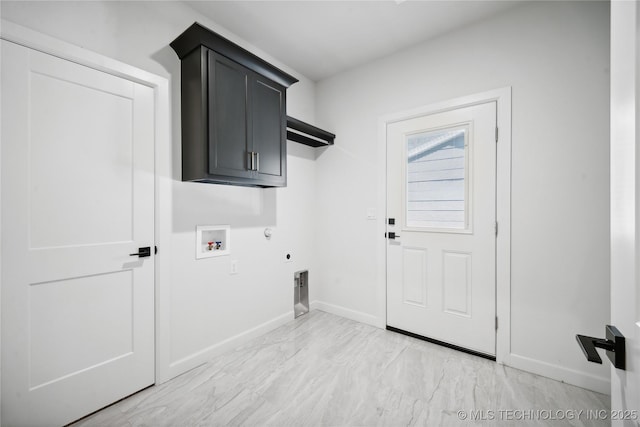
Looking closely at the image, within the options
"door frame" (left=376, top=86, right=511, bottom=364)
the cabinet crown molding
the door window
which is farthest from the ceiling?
→ the door window

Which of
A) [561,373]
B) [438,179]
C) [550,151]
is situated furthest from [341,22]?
[561,373]

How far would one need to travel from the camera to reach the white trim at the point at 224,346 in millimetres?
2047

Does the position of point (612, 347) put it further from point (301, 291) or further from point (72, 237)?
point (301, 291)

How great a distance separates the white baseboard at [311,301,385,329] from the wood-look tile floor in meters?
0.46

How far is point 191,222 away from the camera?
2139 millimetres

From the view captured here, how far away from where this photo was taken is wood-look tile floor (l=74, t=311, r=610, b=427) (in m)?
1.62

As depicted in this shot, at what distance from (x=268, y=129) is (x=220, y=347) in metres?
1.91

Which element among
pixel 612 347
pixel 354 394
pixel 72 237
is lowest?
pixel 354 394

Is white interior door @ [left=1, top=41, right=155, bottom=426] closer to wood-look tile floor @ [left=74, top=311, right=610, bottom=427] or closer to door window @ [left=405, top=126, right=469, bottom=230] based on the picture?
wood-look tile floor @ [left=74, top=311, right=610, bottom=427]

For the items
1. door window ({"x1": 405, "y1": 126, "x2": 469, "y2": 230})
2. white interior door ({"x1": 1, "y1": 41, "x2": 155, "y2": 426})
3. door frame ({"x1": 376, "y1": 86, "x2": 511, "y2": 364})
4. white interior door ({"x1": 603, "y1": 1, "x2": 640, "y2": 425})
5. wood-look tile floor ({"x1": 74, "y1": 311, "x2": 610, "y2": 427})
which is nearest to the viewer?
white interior door ({"x1": 603, "y1": 1, "x2": 640, "y2": 425})

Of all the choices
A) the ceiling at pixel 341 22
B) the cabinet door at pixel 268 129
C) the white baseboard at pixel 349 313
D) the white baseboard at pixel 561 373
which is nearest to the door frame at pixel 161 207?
the cabinet door at pixel 268 129

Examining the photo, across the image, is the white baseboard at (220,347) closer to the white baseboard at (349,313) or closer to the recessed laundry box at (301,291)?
the recessed laundry box at (301,291)

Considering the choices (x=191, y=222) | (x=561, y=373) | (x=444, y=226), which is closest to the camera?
(x=561, y=373)

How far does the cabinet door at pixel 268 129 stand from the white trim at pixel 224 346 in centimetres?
143
